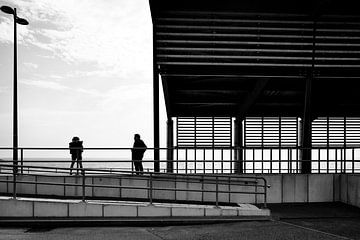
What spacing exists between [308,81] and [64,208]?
8771 mm

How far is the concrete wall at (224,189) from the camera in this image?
9.38 m

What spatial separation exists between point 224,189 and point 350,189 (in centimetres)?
359

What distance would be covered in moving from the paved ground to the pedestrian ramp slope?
0.40 m

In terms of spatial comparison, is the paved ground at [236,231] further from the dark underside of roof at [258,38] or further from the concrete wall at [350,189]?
the dark underside of roof at [258,38]

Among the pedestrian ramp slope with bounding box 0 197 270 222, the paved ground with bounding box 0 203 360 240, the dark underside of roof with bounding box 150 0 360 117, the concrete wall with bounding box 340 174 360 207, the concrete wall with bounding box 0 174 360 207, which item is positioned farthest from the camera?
the dark underside of roof with bounding box 150 0 360 117

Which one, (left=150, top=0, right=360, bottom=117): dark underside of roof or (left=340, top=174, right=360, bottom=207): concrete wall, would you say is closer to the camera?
(left=340, top=174, right=360, bottom=207): concrete wall

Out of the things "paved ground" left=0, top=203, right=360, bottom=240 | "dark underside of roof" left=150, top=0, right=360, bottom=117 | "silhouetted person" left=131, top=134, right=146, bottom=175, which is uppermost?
"dark underside of roof" left=150, top=0, right=360, bottom=117

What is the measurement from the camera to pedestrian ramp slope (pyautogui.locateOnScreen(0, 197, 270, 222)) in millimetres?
7418

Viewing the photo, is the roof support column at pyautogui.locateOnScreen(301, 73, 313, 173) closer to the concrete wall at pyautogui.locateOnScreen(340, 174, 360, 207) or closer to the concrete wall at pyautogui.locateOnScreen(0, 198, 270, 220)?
the concrete wall at pyautogui.locateOnScreen(340, 174, 360, 207)

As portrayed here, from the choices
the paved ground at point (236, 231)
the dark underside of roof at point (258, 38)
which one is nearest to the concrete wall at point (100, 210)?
the paved ground at point (236, 231)

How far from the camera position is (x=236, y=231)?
652 centimetres

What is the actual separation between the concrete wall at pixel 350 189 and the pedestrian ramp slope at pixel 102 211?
3.09 metres

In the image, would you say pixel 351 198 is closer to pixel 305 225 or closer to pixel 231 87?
pixel 305 225

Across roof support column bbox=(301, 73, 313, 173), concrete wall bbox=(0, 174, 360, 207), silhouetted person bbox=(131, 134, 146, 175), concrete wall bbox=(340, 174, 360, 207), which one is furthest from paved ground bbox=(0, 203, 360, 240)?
silhouetted person bbox=(131, 134, 146, 175)
